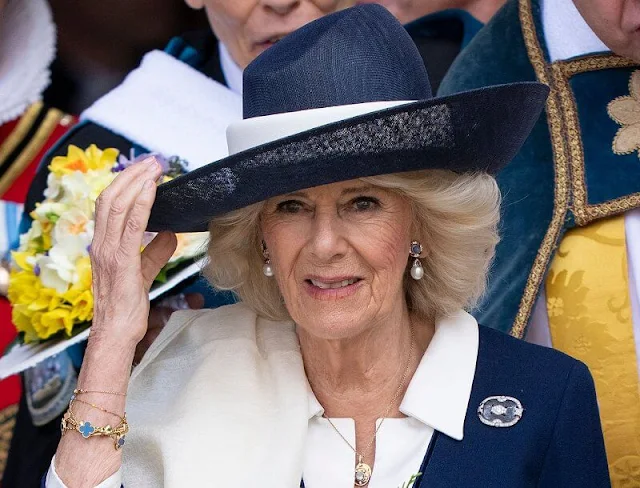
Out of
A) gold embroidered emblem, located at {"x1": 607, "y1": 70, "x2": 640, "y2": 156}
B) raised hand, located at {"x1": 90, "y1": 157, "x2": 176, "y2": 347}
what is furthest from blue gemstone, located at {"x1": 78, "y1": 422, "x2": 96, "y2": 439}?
gold embroidered emblem, located at {"x1": 607, "y1": 70, "x2": 640, "y2": 156}

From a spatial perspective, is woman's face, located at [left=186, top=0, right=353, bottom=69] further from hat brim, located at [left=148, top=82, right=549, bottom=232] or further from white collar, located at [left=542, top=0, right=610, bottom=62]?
hat brim, located at [left=148, top=82, right=549, bottom=232]

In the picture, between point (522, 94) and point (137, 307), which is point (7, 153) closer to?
point (137, 307)

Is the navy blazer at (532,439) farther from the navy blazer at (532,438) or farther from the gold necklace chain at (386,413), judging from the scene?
the gold necklace chain at (386,413)

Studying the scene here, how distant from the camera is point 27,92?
4699 millimetres

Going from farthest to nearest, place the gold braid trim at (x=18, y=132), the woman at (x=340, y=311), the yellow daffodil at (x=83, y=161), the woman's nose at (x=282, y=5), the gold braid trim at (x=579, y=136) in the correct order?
the gold braid trim at (x=18, y=132)
the woman's nose at (x=282, y=5)
the yellow daffodil at (x=83, y=161)
the gold braid trim at (x=579, y=136)
the woman at (x=340, y=311)

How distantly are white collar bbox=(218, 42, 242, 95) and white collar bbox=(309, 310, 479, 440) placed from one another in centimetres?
153

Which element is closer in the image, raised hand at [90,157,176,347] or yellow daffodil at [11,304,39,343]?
raised hand at [90,157,176,347]

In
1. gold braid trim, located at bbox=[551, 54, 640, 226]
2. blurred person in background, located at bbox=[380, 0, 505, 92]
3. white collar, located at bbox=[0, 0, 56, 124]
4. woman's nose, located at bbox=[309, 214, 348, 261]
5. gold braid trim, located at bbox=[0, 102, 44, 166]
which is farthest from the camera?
gold braid trim, located at bbox=[0, 102, 44, 166]

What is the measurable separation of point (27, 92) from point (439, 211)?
232 centimetres

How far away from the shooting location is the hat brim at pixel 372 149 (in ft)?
8.46

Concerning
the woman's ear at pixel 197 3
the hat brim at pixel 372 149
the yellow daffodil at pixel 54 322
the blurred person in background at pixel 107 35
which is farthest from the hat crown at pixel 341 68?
the blurred person in background at pixel 107 35

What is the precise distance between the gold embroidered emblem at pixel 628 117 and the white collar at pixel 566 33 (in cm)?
14

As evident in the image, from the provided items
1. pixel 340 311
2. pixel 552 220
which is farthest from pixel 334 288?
pixel 552 220

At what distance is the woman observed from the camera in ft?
8.84
